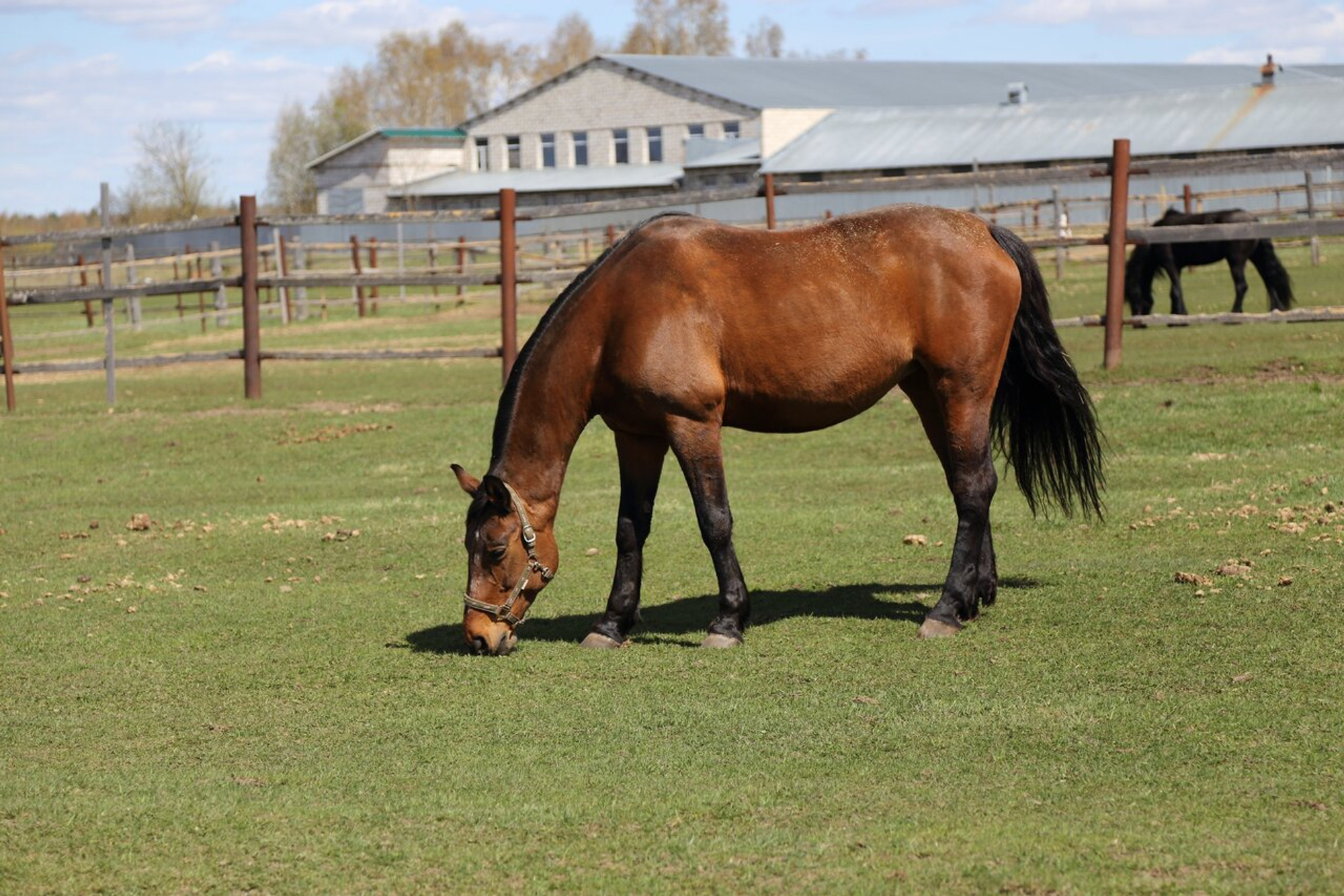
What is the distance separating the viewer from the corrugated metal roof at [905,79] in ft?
200

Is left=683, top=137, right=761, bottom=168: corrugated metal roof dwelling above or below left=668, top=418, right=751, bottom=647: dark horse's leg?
above

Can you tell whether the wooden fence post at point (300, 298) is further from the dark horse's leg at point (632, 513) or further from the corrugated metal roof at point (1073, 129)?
the dark horse's leg at point (632, 513)

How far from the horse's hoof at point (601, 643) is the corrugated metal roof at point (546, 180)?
5177cm

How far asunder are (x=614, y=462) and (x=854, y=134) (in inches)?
1614

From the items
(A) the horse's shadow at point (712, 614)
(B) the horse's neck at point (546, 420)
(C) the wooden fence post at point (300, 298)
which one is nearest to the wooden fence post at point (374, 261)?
(C) the wooden fence post at point (300, 298)

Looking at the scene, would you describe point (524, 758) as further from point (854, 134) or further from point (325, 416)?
point (854, 134)

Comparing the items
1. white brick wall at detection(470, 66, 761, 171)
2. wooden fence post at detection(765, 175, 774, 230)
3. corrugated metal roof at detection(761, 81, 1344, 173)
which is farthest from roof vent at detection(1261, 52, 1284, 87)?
wooden fence post at detection(765, 175, 774, 230)

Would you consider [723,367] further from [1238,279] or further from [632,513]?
[1238,279]

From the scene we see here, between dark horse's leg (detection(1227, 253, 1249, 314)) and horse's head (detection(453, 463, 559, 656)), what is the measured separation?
15415 millimetres

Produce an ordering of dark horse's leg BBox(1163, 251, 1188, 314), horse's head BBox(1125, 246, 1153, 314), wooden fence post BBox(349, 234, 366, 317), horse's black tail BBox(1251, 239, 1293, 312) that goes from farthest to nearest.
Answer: wooden fence post BBox(349, 234, 366, 317) < horse's head BBox(1125, 246, 1153, 314) < dark horse's leg BBox(1163, 251, 1188, 314) < horse's black tail BBox(1251, 239, 1293, 312)

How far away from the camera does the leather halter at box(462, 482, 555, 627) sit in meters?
6.57

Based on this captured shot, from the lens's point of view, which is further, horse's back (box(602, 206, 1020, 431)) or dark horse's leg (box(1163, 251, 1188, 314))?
dark horse's leg (box(1163, 251, 1188, 314))

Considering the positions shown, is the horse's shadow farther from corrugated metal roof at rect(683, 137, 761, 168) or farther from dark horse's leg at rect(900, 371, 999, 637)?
corrugated metal roof at rect(683, 137, 761, 168)

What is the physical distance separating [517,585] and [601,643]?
46 cm
